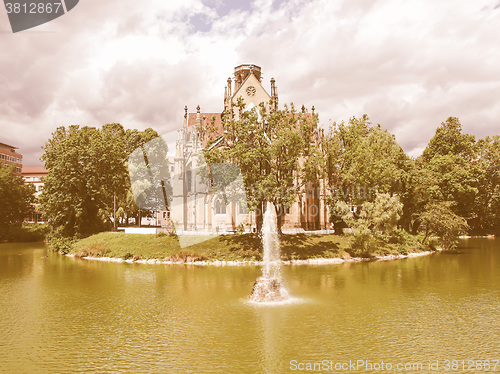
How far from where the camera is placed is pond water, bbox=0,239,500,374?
16312 mm

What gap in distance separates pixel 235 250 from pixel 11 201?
58.7 metres

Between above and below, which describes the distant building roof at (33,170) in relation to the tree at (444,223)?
above

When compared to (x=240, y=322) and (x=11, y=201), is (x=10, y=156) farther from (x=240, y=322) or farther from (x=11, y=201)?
(x=240, y=322)

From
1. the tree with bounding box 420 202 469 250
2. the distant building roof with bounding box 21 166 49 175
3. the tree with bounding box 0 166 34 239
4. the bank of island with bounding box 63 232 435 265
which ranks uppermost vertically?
the distant building roof with bounding box 21 166 49 175

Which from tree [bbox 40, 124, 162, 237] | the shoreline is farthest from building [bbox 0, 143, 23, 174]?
the shoreline

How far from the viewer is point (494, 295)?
1064 inches

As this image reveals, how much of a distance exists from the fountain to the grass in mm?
974

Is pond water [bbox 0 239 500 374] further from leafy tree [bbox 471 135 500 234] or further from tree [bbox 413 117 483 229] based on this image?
leafy tree [bbox 471 135 500 234]

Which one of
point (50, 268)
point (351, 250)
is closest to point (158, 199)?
point (50, 268)

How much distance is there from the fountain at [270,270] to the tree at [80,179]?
90.8 feet

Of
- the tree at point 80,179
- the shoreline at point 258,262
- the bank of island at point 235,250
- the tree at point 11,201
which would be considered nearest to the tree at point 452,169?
the bank of island at point 235,250

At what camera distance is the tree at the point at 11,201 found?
7975 cm

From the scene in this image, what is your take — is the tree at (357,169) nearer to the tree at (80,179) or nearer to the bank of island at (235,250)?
the bank of island at (235,250)

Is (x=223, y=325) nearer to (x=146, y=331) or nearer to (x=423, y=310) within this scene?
(x=146, y=331)
